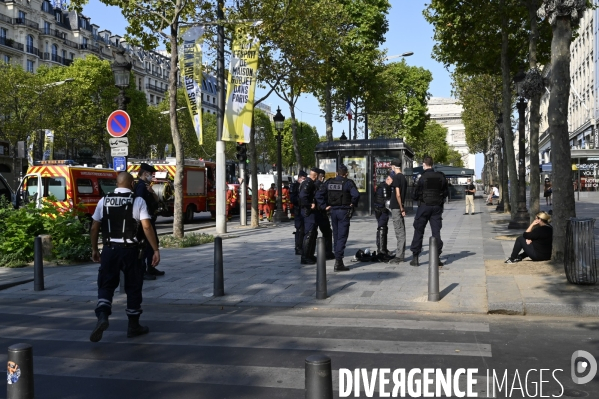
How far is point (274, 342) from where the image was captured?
639 cm

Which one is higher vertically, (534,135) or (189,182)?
(534,135)

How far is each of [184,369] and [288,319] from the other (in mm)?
2331

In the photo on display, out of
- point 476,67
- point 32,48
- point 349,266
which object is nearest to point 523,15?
point 476,67

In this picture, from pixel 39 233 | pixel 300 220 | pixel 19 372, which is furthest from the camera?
pixel 300 220

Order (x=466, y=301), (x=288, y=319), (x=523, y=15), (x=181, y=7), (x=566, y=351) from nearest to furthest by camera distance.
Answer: (x=566, y=351) → (x=288, y=319) → (x=466, y=301) → (x=181, y=7) → (x=523, y=15)

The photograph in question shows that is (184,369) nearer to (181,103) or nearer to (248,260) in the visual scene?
(248,260)

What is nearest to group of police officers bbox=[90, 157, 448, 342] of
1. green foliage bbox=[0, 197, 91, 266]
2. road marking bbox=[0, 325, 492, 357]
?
road marking bbox=[0, 325, 492, 357]

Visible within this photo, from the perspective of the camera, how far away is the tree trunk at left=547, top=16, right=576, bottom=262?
9766mm

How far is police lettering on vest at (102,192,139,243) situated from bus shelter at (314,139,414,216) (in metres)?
20.3

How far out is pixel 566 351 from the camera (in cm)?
579

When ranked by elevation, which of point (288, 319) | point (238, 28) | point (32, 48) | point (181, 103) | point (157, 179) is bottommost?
point (288, 319)

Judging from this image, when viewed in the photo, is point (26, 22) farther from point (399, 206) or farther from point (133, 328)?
point (133, 328)

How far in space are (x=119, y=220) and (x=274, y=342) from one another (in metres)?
2.07

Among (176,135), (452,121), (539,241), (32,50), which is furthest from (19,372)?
(452,121)
